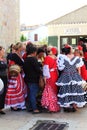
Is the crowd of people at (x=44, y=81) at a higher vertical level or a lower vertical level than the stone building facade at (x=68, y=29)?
lower

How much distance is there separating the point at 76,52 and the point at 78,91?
4.22 feet

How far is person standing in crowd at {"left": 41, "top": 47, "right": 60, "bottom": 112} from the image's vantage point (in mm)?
7266

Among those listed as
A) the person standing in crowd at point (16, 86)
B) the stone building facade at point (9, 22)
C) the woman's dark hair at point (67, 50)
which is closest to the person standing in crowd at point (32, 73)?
the person standing in crowd at point (16, 86)

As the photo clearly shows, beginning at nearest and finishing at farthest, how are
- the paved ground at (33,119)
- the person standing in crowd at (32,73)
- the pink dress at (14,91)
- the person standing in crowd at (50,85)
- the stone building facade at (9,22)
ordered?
the paved ground at (33,119) < the person standing in crowd at (32,73) < the person standing in crowd at (50,85) < the pink dress at (14,91) < the stone building facade at (9,22)

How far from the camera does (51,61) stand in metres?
7.31

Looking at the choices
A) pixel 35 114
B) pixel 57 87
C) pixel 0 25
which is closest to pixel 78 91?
→ pixel 57 87

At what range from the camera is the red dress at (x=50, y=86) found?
23.8 ft

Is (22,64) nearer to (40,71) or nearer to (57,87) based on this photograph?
(40,71)

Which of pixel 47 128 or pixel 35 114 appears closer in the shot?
pixel 47 128

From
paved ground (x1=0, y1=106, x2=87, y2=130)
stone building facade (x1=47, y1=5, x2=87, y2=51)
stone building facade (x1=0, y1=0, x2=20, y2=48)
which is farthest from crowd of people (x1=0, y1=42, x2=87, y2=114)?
stone building facade (x1=47, y1=5, x2=87, y2=51)

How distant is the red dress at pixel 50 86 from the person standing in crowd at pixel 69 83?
0.43 feet

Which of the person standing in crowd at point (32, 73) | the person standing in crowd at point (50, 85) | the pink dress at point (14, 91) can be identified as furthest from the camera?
the pink dress at point (14, 91)

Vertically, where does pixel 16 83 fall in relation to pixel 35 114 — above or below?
above

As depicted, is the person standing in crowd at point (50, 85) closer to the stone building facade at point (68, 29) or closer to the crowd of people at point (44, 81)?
the crowd of people at point (44, 81)
